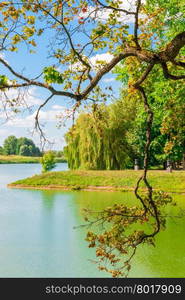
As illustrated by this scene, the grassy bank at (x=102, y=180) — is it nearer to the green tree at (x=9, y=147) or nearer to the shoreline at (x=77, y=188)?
the shoreline at (x=77, y=188)

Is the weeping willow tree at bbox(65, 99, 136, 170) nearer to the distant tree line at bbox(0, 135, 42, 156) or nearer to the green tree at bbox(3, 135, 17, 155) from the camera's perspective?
the distant tree line at bbox(0, 135, 42, 156)

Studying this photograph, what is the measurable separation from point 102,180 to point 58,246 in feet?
33.3

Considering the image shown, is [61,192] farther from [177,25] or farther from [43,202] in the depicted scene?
[177,25]

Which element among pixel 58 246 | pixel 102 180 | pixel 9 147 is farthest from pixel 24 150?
pixel 58 246

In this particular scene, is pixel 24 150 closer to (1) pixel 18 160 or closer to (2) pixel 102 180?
(1) pixel 18 160

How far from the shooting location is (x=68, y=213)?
470 inches

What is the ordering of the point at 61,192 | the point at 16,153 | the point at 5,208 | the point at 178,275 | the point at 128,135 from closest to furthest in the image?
the point at 178,275 < the point at 5,208 < the point at 61,192 < the point at 128,135 < the point at 16,153

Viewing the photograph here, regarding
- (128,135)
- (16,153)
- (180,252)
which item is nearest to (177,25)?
(180,252)

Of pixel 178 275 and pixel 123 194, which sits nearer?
pixel 178 275

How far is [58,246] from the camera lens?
7.97 meters

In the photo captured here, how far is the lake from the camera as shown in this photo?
6344 mm

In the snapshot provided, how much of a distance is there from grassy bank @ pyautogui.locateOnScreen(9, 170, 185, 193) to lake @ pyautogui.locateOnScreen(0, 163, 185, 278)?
3156 millimetres

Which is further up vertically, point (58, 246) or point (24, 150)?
point (24, 150)

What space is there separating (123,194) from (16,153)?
52.5 metres
